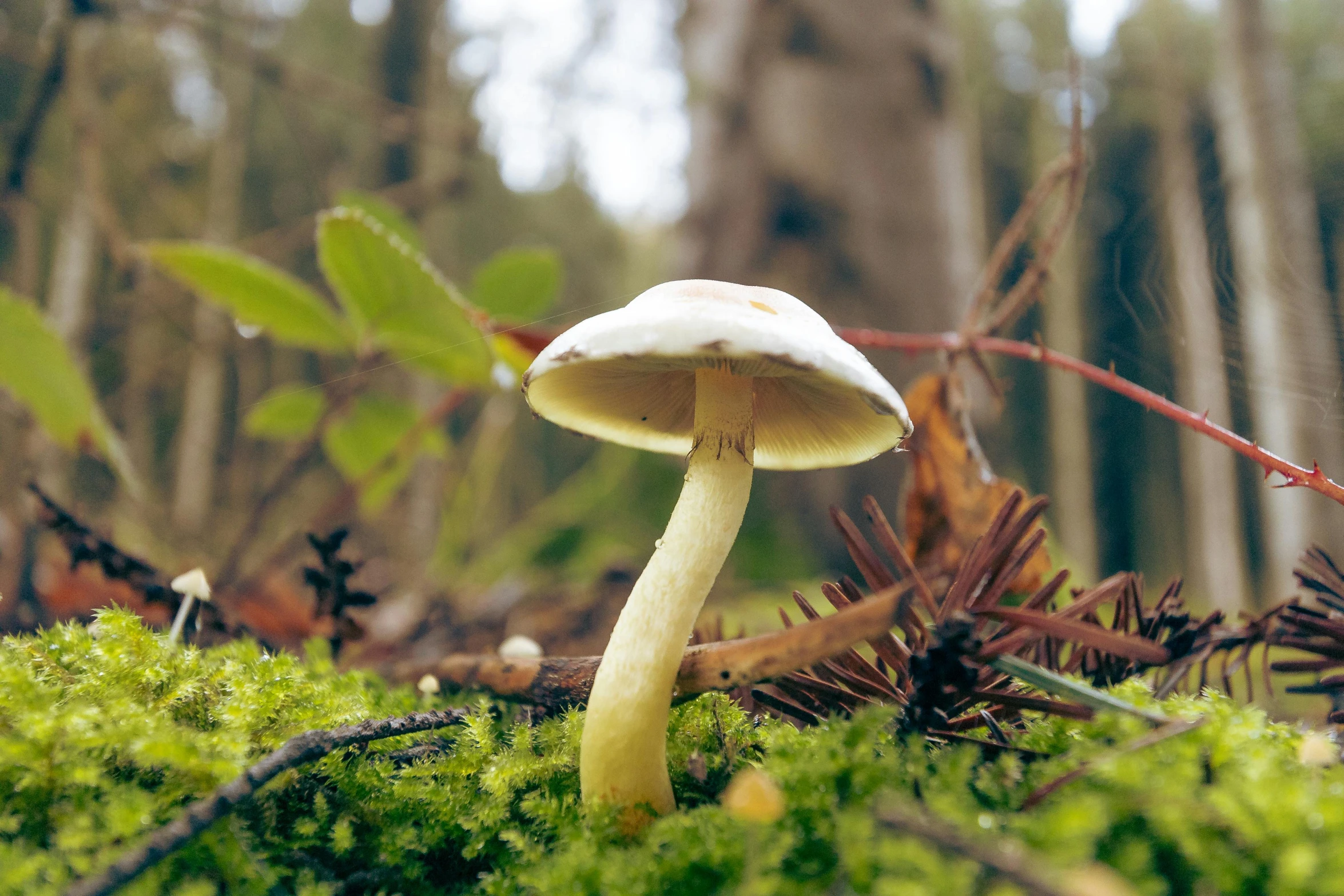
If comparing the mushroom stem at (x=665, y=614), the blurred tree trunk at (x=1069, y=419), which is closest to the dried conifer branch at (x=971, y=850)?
the mushroom stem at (x=665, y=614)

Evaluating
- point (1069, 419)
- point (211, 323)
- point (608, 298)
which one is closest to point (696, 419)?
point (608, 298)

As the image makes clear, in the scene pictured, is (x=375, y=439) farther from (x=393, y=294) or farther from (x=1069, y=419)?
(x=1069, y=419)

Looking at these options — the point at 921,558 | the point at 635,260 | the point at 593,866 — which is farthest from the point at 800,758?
the point at 635,260

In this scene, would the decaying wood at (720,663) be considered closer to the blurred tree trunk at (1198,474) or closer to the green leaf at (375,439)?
the green leaf at (375,439)

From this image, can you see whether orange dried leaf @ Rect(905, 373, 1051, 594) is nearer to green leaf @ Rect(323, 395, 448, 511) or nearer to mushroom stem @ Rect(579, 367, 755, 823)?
mushroom stem @ Rect(579, 367, 755, 823)

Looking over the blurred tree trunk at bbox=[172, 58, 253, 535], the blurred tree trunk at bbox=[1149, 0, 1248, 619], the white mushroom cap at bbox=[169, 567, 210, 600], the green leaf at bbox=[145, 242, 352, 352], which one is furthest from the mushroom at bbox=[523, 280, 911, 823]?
the blurred tree trunk at bbox=[172, 58, 253, 535]
